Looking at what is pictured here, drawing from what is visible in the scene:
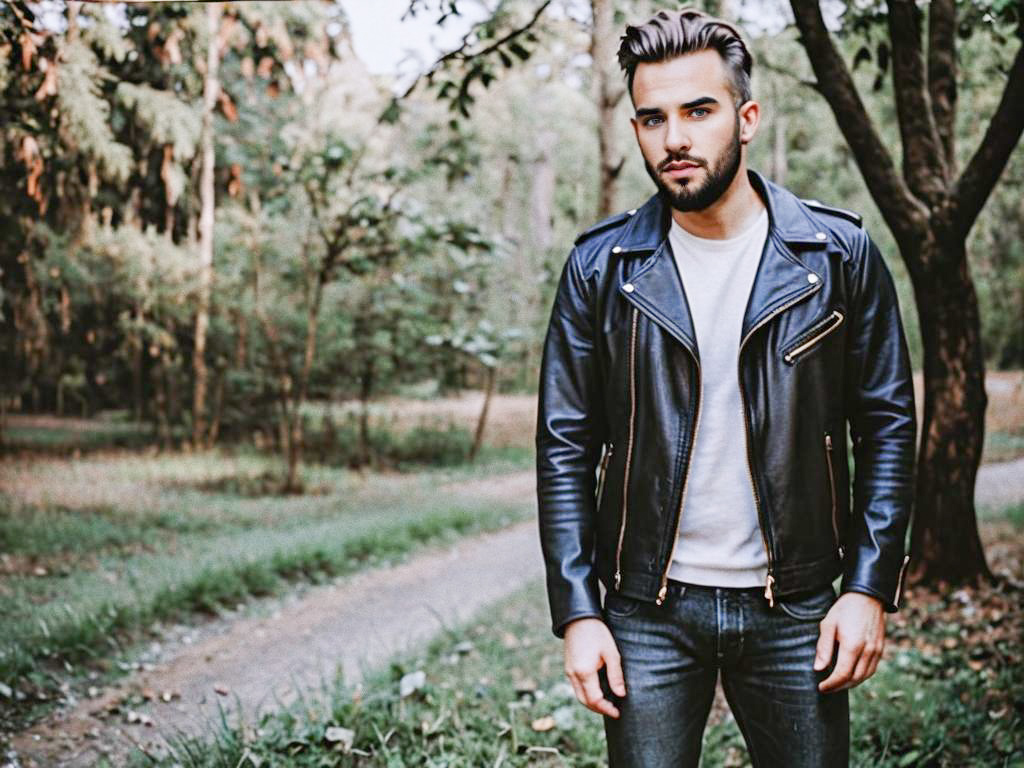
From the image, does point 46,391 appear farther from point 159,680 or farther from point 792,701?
point 792,701

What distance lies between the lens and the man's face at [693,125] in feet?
6.12

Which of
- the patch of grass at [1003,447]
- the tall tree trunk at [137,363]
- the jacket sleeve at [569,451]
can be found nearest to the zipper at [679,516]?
the jacket sleeve at [569,451]

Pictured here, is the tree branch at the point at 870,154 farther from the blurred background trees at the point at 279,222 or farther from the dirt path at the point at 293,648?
the dirt path at the point at 293,648

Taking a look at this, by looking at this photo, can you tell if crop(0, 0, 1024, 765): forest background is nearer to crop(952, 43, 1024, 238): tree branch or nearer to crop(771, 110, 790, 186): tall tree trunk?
crop(952, 43, 1024, 238): tree branch

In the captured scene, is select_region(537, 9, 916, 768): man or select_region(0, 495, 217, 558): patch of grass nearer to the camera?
select_region(537, 9, 916, 768): man

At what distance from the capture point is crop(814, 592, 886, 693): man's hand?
1799 millimetres

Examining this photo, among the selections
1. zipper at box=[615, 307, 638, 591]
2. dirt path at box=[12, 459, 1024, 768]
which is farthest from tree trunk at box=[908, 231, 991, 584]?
zipper at box=[615, 307, 638, 591]

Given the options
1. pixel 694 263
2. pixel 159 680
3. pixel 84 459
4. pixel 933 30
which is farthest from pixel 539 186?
pixel 694 263

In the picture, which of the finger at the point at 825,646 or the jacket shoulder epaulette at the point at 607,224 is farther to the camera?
the jacket shoulder epaulette at the point at 607,224

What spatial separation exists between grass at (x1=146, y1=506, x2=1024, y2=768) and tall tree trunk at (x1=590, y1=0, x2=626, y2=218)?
6.56 meters

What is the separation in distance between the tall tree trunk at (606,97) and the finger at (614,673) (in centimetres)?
894

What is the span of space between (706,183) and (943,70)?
5.44m

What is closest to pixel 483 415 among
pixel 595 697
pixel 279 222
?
pixel 279 222

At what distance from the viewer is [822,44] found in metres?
4.90
